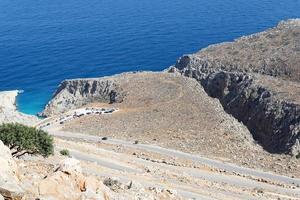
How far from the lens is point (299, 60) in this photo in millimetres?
106000

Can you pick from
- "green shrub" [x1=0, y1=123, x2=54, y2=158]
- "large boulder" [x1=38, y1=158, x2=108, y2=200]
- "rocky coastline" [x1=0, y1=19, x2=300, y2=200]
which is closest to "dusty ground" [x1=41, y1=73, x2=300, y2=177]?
"rocky coastline" [x1=0, y1=19, x2=300, y2=200]

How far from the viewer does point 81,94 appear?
125375 millimetres

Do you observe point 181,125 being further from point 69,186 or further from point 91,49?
point 91,49

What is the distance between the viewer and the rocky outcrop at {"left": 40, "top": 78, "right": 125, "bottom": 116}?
11831cm

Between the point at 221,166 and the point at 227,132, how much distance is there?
50.4 ft

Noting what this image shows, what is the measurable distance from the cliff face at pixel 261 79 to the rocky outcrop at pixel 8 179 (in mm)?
56240

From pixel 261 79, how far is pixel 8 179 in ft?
274

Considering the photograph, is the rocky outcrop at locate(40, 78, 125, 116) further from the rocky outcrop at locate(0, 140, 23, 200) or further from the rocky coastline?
the rocky outcrop at locate(0, 140, 23, 200)

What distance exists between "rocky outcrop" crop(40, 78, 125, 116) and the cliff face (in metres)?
17.7

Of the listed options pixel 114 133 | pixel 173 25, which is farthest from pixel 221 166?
pixel 173 25

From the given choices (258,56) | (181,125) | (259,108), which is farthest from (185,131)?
(258,56)

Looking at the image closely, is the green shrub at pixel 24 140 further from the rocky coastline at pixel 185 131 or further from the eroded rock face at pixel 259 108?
the eroded rock face at pixel 259 108

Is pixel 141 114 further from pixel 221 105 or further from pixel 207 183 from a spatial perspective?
pixel 207 183

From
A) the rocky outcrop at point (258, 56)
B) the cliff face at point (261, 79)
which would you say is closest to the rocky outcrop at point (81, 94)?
the cliff face at point (261, 79)
